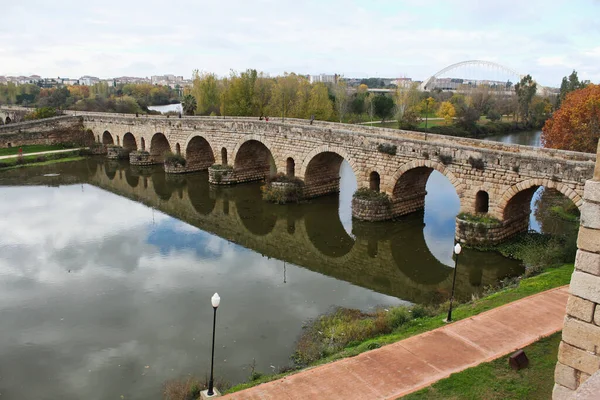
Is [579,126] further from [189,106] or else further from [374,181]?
[189,106]

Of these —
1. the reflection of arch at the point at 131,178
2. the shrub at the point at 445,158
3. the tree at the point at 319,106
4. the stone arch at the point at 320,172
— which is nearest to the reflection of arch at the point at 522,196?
the shrub at the point at 445,158

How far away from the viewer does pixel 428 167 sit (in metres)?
17.8

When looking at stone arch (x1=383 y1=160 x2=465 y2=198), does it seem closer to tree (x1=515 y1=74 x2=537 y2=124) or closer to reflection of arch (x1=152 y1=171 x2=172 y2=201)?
reflection of arch (x1=152 y1=171 x2=172 y2=201)

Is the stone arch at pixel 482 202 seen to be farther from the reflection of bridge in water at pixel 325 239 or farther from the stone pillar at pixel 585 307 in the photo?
the stone pillar at pixel 585 307

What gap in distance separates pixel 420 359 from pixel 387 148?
11.6m

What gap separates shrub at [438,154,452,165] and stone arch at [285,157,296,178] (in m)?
8.50

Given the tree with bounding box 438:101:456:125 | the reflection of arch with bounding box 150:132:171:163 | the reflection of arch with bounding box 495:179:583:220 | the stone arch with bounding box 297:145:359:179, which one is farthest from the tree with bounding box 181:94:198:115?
the reflection of arch with bounding box 495:179:583:220

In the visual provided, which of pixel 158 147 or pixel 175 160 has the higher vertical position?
pixel 158 147

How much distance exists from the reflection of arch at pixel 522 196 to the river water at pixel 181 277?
1.62 meters

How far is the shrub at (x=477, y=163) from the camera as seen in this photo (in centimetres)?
1576

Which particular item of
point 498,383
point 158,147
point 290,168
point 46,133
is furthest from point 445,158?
point 46,133

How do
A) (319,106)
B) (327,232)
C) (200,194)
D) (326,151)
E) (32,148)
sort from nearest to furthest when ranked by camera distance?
(327,232), (326,151), (200,194), (32,148), (319,106)

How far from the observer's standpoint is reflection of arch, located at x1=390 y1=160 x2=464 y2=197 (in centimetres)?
1658

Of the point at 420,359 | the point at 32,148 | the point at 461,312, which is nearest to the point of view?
the point at 420,359
